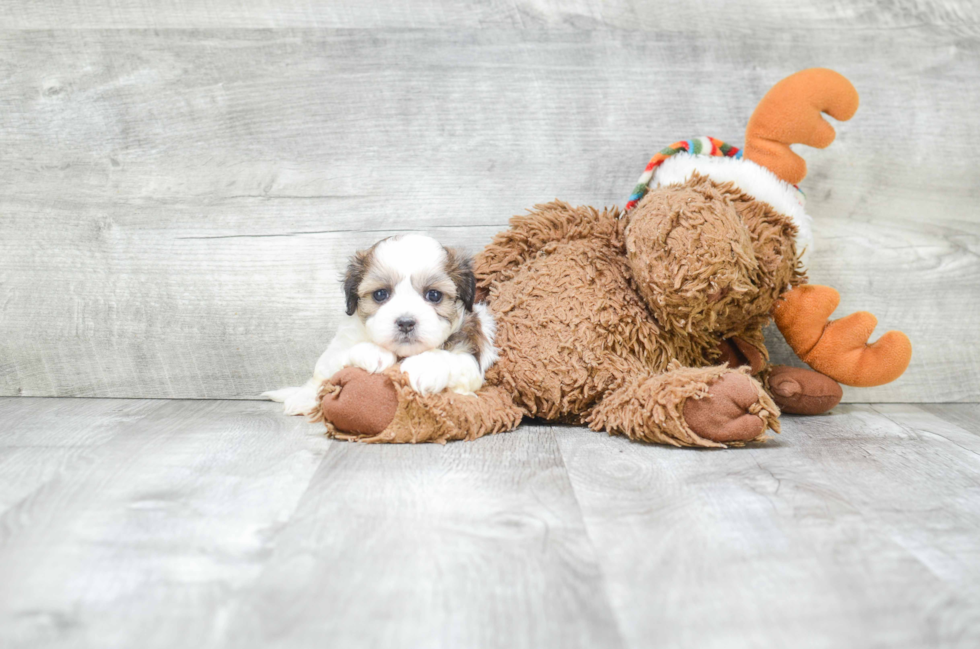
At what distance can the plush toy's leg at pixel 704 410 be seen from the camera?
1533mm

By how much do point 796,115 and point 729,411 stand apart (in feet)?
2.36

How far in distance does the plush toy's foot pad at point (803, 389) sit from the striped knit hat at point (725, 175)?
1.00 ft

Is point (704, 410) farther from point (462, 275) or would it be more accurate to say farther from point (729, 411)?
point (462, 275)

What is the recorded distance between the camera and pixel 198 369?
7.10 feet

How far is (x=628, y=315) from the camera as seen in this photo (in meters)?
1.77

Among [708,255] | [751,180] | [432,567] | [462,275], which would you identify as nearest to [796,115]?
[751,180]

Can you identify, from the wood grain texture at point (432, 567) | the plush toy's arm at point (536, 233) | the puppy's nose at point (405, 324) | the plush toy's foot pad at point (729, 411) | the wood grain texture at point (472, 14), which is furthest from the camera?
the wood grain texture at point (472, 14)

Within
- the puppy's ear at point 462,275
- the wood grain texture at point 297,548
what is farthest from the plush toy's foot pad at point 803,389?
the puppy's ear at point 462,275

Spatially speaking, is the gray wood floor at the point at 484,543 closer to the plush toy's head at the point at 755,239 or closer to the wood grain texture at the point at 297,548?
the wood grain texture at the point at 297,548

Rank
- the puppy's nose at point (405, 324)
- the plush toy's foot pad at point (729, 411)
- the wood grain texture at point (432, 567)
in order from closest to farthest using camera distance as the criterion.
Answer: the wood grain texture at point (432, 567), the plush toy's foot pad at point (729, 411), the puppy's nose at point (405, 324)

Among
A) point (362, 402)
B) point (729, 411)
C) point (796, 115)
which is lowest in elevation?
point (729, 411)

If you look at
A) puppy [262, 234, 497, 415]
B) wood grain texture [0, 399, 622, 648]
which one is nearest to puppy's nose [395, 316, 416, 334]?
puppy [262, 234, 497, 415]

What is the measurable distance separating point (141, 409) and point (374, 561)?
128 centimetres

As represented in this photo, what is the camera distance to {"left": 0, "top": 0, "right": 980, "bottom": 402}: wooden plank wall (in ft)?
6.89
